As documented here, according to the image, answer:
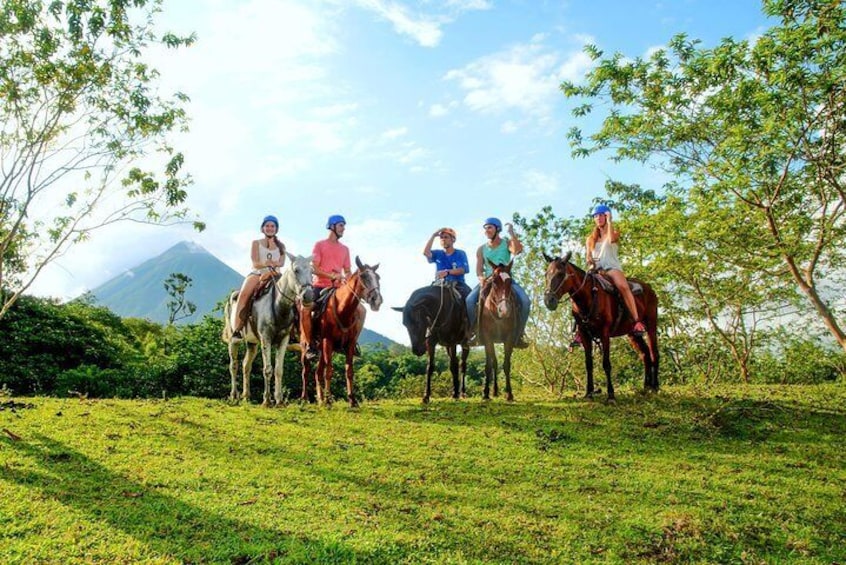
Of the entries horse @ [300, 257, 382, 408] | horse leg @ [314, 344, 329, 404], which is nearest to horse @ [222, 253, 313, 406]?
horse @ [300, 257, 382, 408]

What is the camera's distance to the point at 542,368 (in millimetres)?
29281

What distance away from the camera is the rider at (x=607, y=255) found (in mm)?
10914

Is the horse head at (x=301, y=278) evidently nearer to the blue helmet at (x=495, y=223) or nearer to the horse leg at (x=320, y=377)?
the horse leg at (x=320, y=377)

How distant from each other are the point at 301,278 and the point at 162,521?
5.87 meters

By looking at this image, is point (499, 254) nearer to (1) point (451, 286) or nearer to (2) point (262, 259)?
(1) point (451, 286)

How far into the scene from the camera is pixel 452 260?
40.7 feet

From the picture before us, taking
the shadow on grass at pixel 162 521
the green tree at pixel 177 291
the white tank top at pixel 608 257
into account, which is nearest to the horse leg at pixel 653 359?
the white tank top at pixel 608 257

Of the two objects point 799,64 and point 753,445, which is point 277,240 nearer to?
point 753,445

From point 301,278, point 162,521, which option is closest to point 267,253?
point 301,278

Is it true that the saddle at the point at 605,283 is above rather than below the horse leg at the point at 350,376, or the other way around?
above

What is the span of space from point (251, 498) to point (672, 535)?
4.23 metres

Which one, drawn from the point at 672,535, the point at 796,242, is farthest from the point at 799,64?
the point at 672,535

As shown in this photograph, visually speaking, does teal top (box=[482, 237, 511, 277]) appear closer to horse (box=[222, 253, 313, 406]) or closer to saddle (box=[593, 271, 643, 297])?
saddle (box=[593, 271, 643, 297])

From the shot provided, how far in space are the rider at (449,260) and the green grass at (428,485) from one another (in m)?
3.13
